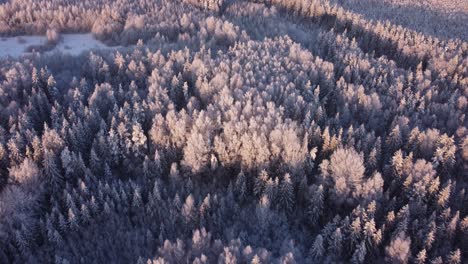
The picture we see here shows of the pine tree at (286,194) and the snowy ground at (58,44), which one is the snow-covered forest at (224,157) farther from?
the snowy ground at (58,44)

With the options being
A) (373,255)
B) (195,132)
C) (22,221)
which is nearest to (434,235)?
(373,255)

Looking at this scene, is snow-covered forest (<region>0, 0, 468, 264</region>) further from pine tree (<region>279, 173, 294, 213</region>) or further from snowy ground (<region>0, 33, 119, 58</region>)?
snowy ground (<region>0, 33, 119, 58</region>)

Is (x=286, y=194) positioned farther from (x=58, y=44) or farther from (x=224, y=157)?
(x=58, y=44)

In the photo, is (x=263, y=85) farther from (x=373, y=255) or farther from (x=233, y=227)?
(x=373, y=255)

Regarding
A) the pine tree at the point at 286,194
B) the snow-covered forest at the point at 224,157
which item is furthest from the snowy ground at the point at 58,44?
the pine tree at the point at 286,194

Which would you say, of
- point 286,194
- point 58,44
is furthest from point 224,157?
point 58,44

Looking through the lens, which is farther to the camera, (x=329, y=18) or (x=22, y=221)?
(x=329, y=18)

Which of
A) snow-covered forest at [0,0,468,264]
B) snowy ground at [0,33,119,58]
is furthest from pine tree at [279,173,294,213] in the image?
snowy ground at [0,33,119,58]
